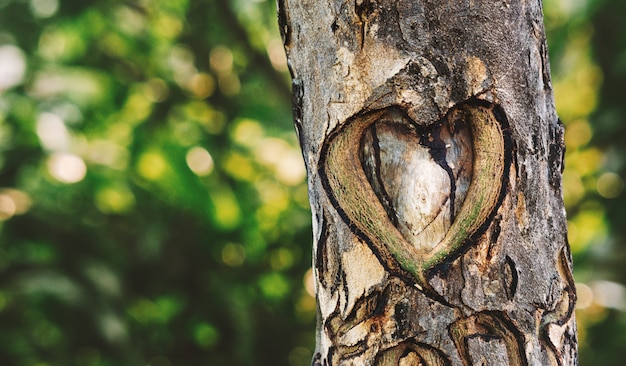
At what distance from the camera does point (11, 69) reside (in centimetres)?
125

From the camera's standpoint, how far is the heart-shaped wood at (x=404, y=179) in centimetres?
39

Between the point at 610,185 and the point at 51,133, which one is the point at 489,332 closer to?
the point at 51,133

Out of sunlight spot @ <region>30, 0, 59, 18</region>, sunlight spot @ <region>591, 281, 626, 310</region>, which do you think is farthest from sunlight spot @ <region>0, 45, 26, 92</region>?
sunlight spot @ <region>591, 281, 626, 310</region>

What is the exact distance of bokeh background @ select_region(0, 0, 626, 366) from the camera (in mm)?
1260

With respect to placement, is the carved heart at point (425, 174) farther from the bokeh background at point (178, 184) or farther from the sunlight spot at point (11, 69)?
the sunlight spot at point (11, 69)

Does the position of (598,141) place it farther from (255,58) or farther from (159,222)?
(159,222)

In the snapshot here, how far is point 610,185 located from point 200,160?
0.89 meters

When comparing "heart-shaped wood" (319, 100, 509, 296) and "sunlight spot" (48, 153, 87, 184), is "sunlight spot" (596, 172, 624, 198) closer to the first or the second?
"sunlight spot" (48, 153, 87, 184)

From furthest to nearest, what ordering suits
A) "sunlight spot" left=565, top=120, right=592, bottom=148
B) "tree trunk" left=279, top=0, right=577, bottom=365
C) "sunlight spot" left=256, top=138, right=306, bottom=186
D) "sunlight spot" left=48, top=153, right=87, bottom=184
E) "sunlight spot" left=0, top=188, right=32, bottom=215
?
"sunlight spot" left=565, top=120, right=592, bottom=148
"sunlight spot" left=256, top=138, right=306, bottom=186
"sunlight spot" left=0, top=188, right=32, bottom=215
"sunlight spot" left=48, top=153, right=87, bottom=184
"tree trunk" left=279, top=0, right=577, bottom=365

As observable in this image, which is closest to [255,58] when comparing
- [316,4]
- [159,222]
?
[159,222]

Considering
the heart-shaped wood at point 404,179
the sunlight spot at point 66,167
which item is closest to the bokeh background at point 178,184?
the sunlight spot at point 66,167

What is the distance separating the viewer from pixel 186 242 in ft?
4.71

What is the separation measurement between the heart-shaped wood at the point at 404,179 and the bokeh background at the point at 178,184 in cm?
80

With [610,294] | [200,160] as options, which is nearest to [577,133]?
[610,294]
